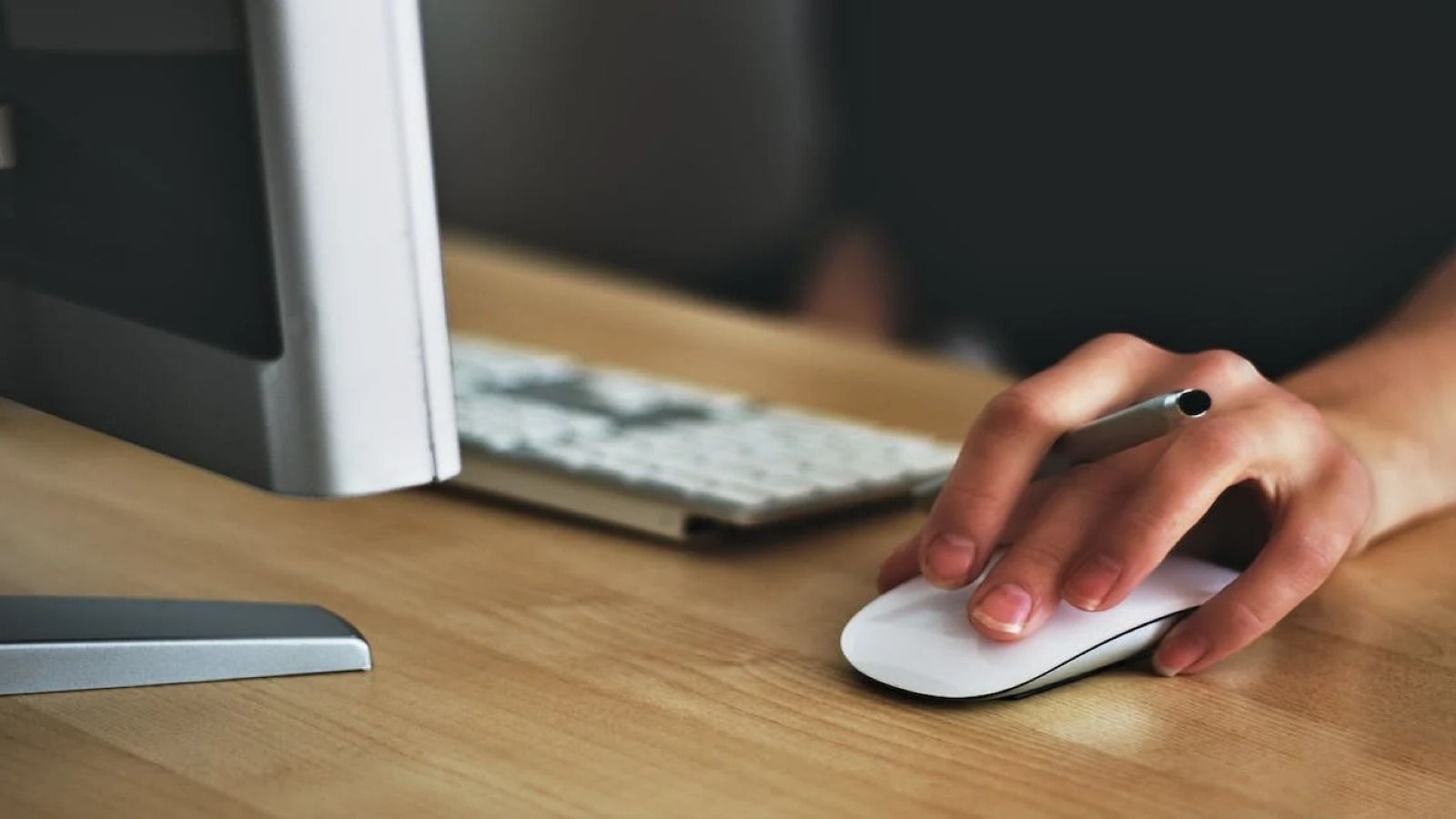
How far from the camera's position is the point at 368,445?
1.59 feet

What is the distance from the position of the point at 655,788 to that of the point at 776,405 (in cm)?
45

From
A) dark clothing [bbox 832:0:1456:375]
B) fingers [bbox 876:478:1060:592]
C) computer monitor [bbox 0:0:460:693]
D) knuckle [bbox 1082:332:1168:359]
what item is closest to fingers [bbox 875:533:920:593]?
fingers [bbox 876:478:1060:592]

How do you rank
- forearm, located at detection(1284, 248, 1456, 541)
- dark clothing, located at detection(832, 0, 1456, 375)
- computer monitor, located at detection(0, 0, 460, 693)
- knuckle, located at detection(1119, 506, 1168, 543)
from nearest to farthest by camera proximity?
computer monitor, located at detection(0, 0, 460, 693) < knuckle, located at detection(1119, 506, 1168, 543) < forearm, located at detection(1284, 248, 1456, 541) < dark clothing, located at detection(832, 0, 1456, 375)

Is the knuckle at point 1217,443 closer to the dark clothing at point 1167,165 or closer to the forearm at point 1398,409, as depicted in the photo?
the forearm at point 1398,409

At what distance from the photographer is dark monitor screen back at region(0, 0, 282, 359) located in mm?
479

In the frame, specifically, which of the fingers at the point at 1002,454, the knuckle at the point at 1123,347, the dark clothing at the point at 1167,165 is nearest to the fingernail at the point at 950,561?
the fingers at the point at 1002,454

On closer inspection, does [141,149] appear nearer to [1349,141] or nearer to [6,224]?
[6,224]

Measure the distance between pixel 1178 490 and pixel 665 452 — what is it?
28 cm

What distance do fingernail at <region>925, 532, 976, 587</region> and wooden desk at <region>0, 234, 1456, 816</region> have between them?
0.05 meters

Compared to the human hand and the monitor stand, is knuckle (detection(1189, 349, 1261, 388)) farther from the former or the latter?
the monitor stand

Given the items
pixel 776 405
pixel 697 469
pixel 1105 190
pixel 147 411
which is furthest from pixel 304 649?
pixel 1105 190

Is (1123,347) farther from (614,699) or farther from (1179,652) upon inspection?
(614,699)

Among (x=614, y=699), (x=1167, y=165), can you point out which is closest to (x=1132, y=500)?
(x=614, y=699)

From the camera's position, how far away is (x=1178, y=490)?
576 mm
